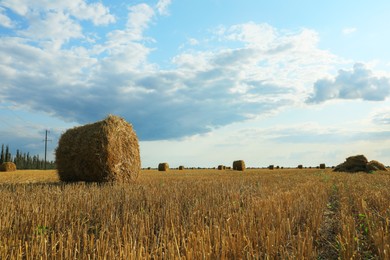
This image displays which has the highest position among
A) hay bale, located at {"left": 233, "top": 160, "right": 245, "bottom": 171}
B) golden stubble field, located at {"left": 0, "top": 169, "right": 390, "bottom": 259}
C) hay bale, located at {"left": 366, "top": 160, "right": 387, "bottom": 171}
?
hay bale, located at {"left": 233, "top": 160, "right": 245, "bottom": 171}

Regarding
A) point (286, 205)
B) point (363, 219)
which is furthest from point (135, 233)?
point (363, 219)

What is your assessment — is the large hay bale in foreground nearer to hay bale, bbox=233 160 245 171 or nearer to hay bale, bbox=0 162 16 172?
hay bale, bbox=233 160 245 171

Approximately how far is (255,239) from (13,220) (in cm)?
379

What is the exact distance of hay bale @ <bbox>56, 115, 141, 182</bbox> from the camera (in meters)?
12.8

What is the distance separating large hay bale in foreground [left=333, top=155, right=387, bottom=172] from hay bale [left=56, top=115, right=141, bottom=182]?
21351 millimetres

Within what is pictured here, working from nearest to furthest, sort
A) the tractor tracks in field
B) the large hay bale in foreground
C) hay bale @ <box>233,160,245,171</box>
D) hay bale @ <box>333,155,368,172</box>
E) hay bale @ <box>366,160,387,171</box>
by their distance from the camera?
the tractor tracks in field
hay bale @ <box>366,160,387,171</box>
the large hay bale in foreground
hay bale @ <box>333,155,368,172</box>
hay bale @ <box>233,160,245,171</box>

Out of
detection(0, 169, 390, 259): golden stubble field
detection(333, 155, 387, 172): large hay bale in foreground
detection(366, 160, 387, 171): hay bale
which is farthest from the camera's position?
detection(333, 155, 387, 172): large hay bale in foreground

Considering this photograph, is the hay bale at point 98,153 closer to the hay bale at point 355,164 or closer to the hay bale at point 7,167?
the hay bale at point 355,164

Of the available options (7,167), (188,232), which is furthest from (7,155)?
(188,232)

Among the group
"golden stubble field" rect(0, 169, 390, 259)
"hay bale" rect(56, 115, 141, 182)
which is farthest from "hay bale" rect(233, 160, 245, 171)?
"golden stubble field" rect(0, 169, 390, 259)

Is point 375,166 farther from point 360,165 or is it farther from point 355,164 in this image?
point 355,164

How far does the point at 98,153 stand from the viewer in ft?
41.9

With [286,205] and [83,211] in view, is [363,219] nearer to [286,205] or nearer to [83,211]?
[286,205]

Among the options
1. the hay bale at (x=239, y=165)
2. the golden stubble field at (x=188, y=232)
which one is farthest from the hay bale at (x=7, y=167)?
the golden stubble field at (x=188, y=232)
